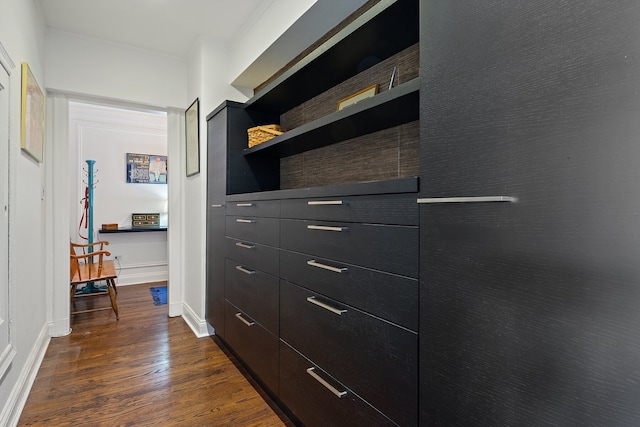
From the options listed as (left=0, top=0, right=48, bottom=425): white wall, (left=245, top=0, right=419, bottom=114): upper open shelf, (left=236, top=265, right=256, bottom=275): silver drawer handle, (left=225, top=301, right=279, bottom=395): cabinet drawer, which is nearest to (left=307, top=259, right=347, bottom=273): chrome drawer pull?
(left=225, top=301, right=279, bottom=395): cabinet drawer

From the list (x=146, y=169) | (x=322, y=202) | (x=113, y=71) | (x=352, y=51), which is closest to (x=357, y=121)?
Answer: (x=352, y=51)

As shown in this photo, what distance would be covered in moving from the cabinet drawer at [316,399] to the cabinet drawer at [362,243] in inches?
18.8

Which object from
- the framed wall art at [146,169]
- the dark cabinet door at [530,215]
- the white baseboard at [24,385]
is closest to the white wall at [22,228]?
the white baseboard at [24,385]

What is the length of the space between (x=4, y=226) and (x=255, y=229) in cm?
114

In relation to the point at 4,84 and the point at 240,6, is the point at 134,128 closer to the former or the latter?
the point at 240,6

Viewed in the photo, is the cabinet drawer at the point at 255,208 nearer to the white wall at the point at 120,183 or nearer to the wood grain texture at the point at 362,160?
the wood grain texture at the point at 362,160

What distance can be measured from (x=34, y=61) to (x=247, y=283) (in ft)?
6.73

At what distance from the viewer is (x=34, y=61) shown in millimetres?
2213

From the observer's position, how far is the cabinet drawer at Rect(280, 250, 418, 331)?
1.00 metres

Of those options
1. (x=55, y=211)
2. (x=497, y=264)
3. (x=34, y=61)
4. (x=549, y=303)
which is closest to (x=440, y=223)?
(x=497, y=264)

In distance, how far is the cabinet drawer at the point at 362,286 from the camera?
996 millimetres

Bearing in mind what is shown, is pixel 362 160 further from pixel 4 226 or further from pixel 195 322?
pixel 195 322

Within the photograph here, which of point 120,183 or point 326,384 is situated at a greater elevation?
point 120,183

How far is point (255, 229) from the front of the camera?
1948 mm
